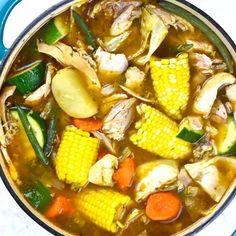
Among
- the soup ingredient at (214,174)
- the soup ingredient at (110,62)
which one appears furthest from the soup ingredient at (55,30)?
the soup ingredient at (214,174)

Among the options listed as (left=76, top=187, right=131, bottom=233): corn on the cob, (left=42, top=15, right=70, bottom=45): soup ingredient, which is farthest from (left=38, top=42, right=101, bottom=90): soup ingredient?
(left=76, top=187, right=131, bottom=233): corn on the cob

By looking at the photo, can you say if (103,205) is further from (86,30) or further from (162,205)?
(86,30)

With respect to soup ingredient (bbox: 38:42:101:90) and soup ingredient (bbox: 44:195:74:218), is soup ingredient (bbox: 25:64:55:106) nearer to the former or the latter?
soup ingredient (bbox: 38:42:101:90)

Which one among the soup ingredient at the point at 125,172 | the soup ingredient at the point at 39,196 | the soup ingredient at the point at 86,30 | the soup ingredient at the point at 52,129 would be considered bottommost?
the soup ingredient at the point at 39,196

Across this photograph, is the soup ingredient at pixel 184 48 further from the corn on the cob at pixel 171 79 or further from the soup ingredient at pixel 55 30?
the soup ingredient at pixel 55 30

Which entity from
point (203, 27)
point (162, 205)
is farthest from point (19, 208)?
point (203, 27)
